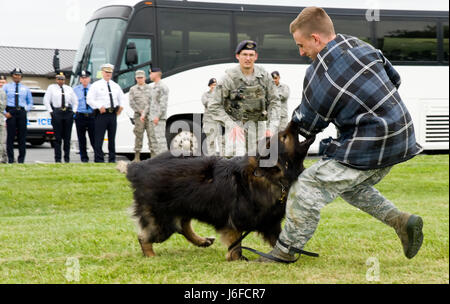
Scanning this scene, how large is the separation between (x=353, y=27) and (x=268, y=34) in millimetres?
2402

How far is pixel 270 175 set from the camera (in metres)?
4.07

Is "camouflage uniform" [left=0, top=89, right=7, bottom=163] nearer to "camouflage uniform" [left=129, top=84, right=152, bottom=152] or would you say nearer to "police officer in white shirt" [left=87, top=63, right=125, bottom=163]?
"police officer in white shirt" [left=87, top=63, right=125, bottom=163]

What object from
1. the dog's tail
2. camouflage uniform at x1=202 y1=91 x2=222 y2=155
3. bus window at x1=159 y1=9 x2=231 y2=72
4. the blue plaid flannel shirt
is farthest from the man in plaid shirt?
bus window at x1=159 y1=9 x2=231 y2=72

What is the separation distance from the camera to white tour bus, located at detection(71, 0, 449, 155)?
505 inches

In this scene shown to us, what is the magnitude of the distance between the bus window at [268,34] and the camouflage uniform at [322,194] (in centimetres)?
1010

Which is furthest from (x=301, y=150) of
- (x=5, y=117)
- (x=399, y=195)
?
(x=5, y=117)

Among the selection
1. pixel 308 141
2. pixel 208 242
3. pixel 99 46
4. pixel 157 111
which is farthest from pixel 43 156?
pixel 308 141

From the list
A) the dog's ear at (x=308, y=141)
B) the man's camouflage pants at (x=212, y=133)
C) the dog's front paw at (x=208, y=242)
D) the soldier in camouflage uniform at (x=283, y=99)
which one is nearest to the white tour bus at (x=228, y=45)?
the soldier in camouflage uniform at (x=283, y=99)

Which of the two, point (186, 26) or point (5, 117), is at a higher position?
point (186, 26)

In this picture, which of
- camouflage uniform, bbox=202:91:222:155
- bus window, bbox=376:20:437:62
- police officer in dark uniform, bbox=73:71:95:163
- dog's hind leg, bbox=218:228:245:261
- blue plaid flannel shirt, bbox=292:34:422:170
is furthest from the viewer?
bus window, bbox=376:20:437:62

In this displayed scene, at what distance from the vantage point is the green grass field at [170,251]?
370cm

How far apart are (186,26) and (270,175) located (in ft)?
32.2

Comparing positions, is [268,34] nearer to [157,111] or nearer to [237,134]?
[157,111]
